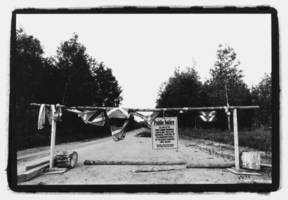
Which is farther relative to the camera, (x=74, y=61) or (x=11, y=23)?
(x=74, y=61)

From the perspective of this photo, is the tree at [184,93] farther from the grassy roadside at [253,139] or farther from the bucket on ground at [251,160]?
the bucket on ground at [251,160]

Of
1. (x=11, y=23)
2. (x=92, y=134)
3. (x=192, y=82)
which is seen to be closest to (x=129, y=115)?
(x=11, y=23)

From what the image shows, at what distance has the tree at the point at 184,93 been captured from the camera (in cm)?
2406

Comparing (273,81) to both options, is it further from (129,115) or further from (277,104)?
(129,115)

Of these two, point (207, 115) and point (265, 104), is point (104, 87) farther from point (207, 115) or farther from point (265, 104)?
point (207, 115)

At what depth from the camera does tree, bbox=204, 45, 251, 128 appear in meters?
19.5

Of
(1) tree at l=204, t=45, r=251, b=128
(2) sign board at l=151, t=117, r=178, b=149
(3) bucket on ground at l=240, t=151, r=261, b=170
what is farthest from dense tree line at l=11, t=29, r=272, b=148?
(2) sign board at l=151, t=117, r=178, b=149

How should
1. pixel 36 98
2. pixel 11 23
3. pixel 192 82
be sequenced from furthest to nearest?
pixel 192 82 < pixel 36 98 < pixel 11 23

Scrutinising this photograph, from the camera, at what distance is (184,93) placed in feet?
86.9

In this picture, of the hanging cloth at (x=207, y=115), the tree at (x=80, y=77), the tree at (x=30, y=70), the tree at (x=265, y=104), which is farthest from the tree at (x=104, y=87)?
the hanging cloth at (x=207, y=115)

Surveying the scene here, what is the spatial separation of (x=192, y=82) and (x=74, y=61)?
9569 mm

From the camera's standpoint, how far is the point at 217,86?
24719mm

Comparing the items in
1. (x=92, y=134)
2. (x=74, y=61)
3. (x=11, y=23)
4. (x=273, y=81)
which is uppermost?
(x=74, y=61)

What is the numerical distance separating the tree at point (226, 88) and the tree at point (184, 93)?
3.36 feet
